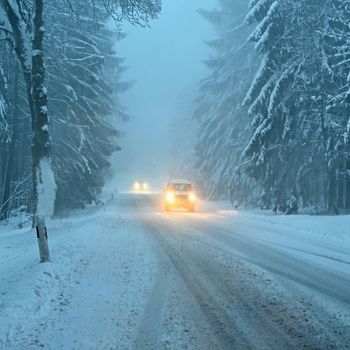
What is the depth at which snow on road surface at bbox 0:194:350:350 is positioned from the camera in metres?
5.44

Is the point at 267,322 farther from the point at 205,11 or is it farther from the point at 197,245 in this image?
the point at 205,11

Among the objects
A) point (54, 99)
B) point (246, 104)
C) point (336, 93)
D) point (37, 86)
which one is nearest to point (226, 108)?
point (246, 104)

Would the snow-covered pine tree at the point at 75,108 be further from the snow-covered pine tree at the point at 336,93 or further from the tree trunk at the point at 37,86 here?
the snow-covered pine tree at the point at 336,93

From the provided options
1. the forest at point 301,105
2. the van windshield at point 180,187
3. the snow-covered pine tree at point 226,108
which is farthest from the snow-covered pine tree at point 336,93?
the snow-covered pine tree at point 226,108

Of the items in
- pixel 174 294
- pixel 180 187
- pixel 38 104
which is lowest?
pixel 174 294

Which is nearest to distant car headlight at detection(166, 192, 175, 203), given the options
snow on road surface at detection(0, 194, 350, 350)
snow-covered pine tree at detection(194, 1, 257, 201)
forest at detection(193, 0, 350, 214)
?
forest at detection(193, 0, 350, 214)

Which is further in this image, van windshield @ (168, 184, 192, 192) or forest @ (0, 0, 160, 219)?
van windshield @ (168, 184, 192, 192)

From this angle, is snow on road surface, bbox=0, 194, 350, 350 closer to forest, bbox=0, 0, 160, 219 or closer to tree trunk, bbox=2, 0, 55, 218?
tree trunk, bbox=2, 0, 55, 218

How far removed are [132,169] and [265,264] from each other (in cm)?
13837

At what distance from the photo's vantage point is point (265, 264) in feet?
32.5

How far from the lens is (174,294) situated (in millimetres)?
7395

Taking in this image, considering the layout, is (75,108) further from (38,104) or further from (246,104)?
(38,104)

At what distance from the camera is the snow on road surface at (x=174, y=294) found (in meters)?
5.44

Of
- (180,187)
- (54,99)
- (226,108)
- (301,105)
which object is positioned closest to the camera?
(301,105)
